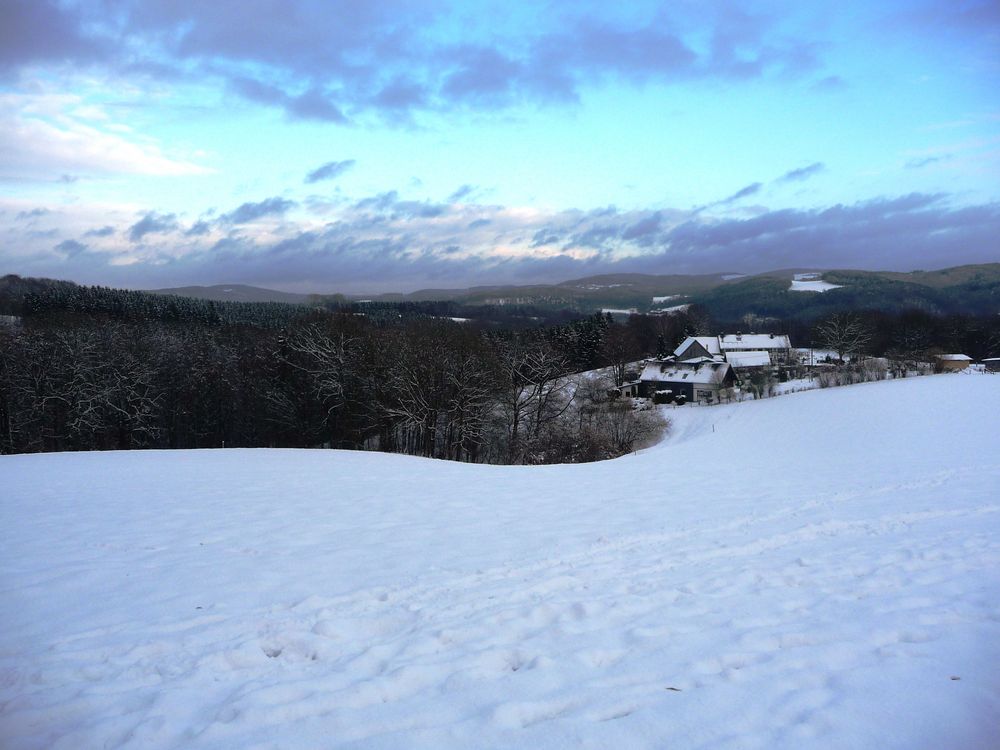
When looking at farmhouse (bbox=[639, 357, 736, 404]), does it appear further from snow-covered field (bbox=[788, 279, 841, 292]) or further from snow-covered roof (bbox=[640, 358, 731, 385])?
snow-covered field (bbox=[788, 279, 841, 292])

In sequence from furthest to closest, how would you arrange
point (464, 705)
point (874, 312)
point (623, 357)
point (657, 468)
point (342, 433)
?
point (874, 312), point (623, 357), point (342, 433), point (657, 468), point (464, 705)

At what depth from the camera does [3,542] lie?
691cm

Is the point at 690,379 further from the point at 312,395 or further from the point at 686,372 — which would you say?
the point at 312,395

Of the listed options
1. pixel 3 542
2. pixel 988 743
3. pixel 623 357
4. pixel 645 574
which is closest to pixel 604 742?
pixel 988 743

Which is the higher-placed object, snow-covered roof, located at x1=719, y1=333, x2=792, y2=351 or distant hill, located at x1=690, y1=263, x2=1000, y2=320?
distant hill, located at x1=690, y1=263, x2=1000, y2=320

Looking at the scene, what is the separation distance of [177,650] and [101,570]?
2.64 metres

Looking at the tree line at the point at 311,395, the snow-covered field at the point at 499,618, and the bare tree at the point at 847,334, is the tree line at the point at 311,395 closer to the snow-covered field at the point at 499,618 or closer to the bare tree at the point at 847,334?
the snow-covered field at the point at 499,618

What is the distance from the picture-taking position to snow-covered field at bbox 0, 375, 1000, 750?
10.3ft

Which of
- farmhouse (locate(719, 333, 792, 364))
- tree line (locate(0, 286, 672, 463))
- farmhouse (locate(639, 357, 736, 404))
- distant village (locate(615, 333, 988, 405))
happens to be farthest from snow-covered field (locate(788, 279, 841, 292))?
tree line (locate(0, 286, 672, 463))

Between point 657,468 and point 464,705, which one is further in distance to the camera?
point 657,468

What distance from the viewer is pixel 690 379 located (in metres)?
52.3

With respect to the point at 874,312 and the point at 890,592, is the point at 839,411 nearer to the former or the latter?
the point at 890,592

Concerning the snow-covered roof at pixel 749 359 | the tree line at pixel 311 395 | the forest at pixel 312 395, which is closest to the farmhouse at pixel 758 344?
the snow-covered roof at pixel 749 359

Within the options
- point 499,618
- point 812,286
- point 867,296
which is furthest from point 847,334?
point 812,286
